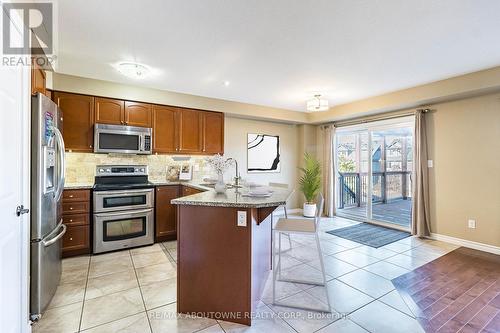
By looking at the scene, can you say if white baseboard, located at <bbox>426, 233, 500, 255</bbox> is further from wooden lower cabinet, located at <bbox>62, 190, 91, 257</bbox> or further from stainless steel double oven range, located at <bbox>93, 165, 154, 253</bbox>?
wooden lower cabinet, located at <bbox>62, 190, 91, 257</bbox>

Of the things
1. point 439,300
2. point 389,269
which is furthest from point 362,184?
point 439,300

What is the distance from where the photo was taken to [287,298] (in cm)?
225

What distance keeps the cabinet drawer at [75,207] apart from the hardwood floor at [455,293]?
3.94 m

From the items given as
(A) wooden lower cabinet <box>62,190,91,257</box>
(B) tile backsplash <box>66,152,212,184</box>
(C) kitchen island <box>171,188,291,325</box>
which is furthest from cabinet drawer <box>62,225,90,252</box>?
(C) kitchen island <box>171,188,291,325</box>

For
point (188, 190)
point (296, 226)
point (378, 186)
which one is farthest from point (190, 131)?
point (378, 186)

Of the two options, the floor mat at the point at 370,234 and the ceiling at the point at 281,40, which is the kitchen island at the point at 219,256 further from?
the floor mat at the point at 370,234

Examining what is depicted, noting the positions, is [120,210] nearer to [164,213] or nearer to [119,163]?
[164,213]

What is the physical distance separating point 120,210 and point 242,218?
2398 millimetres

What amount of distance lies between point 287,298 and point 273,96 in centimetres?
341

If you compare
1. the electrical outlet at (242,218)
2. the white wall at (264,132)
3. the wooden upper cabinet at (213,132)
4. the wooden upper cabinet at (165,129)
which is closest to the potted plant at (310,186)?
the white wall at (264,132)

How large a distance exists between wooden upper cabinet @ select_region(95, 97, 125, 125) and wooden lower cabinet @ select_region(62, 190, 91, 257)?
115cm

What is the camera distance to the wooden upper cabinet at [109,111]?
11.8 ft

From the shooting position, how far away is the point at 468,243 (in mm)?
3641

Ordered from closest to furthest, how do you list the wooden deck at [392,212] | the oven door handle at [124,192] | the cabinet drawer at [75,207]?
the cabinet drawer at [75,207]
the oven door handle at [124,192]
the wooden deck at [392,212]
